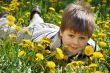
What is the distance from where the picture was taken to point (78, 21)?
9.73 ft

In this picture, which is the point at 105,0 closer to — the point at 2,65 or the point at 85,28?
the point at 85,28

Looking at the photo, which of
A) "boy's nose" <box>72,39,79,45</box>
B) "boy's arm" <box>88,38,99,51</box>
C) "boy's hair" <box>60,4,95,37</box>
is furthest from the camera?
"boy's arm" <box>88,38,99,51</box>

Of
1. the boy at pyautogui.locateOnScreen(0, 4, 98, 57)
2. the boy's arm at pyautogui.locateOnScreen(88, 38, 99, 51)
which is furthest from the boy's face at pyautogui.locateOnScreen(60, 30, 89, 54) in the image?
the boy's arm at pyautogui.locateOnScreen(88, 38, 99, 51)

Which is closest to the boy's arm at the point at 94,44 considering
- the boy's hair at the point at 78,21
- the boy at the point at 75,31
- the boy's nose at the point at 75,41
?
the boy at the point at 75,31

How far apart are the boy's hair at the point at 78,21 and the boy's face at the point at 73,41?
1.2 inches

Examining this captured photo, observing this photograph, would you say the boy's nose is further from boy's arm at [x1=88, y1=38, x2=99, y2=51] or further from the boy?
boy's arm at [x1=88, y1=38, x2=99, y2=51]

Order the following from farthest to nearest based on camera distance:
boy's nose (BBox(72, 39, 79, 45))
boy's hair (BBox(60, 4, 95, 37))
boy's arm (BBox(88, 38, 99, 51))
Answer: boy's arm (BBox(88, 38, 99, 51)) → boy's hair (BBox(60, 4, 95, 37)) → boy's nose (BBox(72, 39, 79, 45))

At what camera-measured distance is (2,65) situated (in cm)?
234

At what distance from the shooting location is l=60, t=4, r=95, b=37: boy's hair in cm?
293

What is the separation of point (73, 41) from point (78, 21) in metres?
0.20

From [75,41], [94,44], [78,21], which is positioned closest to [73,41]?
[75,41]

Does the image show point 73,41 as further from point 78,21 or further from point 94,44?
point 94,44

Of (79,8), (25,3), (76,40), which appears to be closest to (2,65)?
(76,40)

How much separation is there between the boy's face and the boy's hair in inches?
1.2
